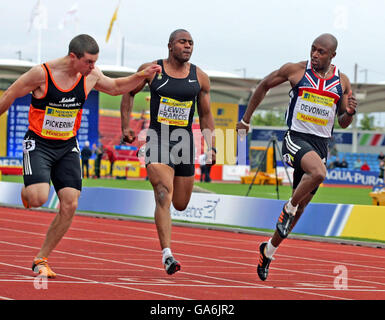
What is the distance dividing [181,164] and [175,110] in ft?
1.98

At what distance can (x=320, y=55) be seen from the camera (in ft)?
30.1

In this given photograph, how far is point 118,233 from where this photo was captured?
16250 mm

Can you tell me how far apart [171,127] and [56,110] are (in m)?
1.53

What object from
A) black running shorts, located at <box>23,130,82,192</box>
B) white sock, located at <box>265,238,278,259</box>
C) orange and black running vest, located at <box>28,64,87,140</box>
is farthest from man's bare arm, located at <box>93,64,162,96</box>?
white sock, located at <box>265,238,278,259</box>

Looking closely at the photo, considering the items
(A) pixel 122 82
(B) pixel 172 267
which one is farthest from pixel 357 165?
(B) pixel 172 267

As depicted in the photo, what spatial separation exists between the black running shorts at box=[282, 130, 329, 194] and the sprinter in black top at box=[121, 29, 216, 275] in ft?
3.47

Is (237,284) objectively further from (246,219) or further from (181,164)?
(246,219)

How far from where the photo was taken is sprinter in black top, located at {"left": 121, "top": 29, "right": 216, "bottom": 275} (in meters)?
9.07

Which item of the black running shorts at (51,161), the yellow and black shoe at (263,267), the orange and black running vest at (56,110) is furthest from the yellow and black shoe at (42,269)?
the yellow and black shoe at (263,267)

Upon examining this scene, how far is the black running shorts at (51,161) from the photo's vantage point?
818cm

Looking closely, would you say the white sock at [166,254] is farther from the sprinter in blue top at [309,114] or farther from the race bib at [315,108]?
the race bib at [315,108]

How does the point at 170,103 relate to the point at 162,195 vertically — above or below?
above

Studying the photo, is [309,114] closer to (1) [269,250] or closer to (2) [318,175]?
(2) [318,175]
